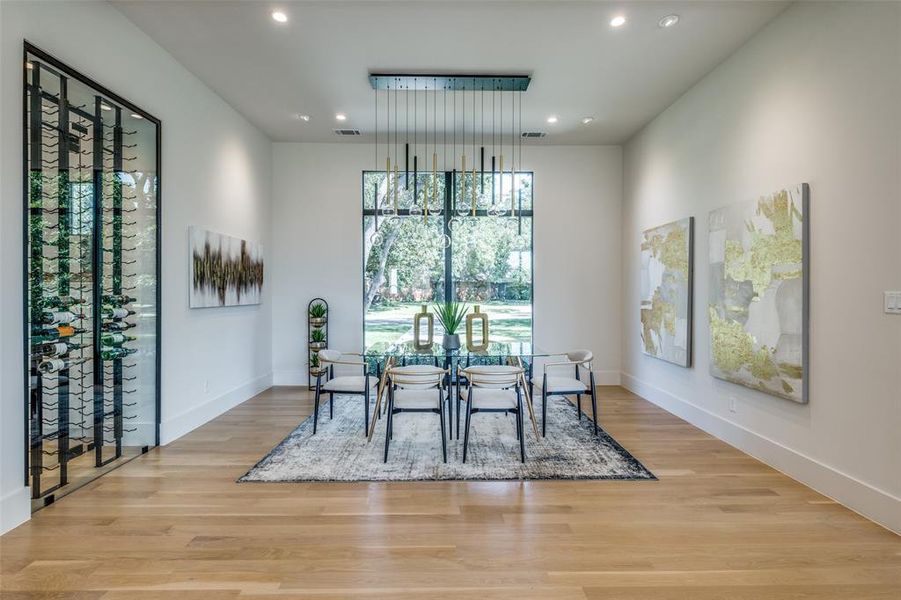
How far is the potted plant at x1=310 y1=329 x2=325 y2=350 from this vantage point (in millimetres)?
5902

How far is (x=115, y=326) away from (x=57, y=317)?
0.55 m

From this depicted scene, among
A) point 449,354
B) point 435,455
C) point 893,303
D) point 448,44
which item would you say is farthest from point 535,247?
point 893,303

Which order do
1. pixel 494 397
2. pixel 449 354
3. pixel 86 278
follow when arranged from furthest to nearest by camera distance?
pixel 449 354, pixel 494 397, pixel 86 278

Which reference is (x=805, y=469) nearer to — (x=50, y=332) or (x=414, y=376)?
(x=414, y=376)

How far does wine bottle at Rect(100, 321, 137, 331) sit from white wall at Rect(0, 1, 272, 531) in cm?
41

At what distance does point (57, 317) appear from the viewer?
2740 mm

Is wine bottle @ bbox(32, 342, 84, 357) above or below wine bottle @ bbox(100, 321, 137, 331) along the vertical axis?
below

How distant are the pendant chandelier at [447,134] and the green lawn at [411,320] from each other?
954mm

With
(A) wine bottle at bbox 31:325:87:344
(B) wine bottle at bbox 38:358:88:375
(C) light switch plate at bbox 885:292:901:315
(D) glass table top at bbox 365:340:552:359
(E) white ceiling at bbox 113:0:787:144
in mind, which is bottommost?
(D) glass table top at bbox 365:340:552:359

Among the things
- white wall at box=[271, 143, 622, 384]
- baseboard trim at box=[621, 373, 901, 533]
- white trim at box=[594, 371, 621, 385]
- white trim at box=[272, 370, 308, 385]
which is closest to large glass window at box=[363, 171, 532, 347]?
white wall at box=[271, 143, 622, 384]

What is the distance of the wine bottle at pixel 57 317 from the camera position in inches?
104

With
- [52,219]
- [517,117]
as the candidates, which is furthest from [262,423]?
[517,117]

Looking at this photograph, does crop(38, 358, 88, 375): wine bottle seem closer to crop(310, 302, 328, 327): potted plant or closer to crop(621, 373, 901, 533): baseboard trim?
crop(310, 302, 328, 327): potted plant

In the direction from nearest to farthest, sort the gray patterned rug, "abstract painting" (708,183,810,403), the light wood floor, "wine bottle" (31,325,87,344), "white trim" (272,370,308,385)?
the light wood floor, "wine bottle" (31,325,87,344), "abstract painting" (708,183,810,403), the gray patterned rug, "white trim" (272,370,308,385)
